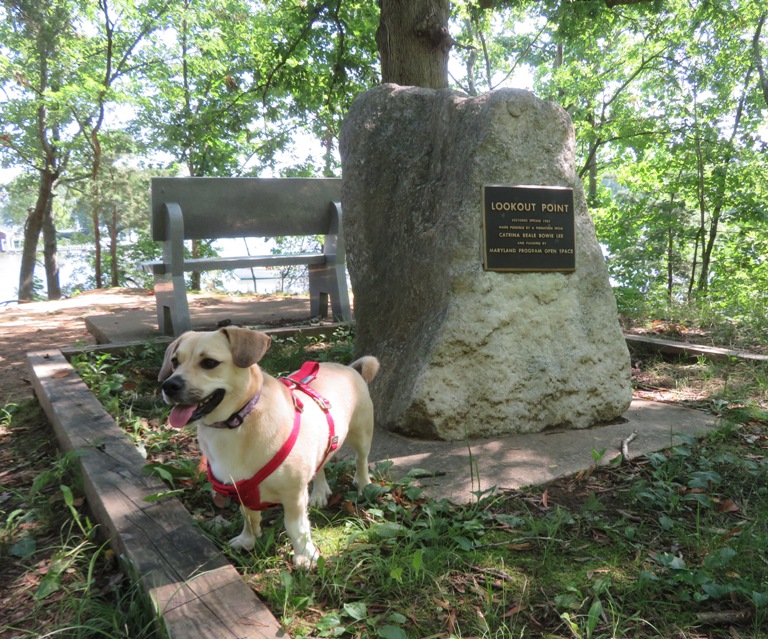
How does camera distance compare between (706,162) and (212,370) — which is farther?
(706,162)

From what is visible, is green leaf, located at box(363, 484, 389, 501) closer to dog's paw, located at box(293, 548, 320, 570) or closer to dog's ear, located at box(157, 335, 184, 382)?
dog's paw, located at box(293, 548, 320, 570)

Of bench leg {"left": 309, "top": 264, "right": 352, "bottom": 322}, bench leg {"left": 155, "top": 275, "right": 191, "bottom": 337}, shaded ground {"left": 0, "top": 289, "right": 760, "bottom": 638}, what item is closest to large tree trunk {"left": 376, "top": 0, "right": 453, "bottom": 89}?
bench leg {"left": 309, "top": 264, "right": 352, "bottom": 322}

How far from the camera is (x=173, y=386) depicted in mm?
1929

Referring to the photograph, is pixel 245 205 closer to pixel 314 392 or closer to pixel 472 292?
pixel 472 292

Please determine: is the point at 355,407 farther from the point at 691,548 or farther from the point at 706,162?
the point at 706,162

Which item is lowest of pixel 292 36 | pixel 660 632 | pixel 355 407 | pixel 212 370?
pixel 660 632

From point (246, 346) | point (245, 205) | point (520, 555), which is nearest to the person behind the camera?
point (246, 346)

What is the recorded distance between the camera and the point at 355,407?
2.76m

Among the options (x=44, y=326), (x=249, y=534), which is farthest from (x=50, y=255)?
(x=249, y=534)

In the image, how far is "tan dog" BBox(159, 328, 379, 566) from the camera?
2.00m

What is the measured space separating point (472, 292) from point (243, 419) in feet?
6.74

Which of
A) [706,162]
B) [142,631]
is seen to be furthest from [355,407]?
[706,162]

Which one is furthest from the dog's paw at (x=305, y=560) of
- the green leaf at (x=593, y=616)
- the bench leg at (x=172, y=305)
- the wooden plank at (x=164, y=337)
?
the bench leg at (x=172, y=305)

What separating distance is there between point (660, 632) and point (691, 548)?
66 cm
